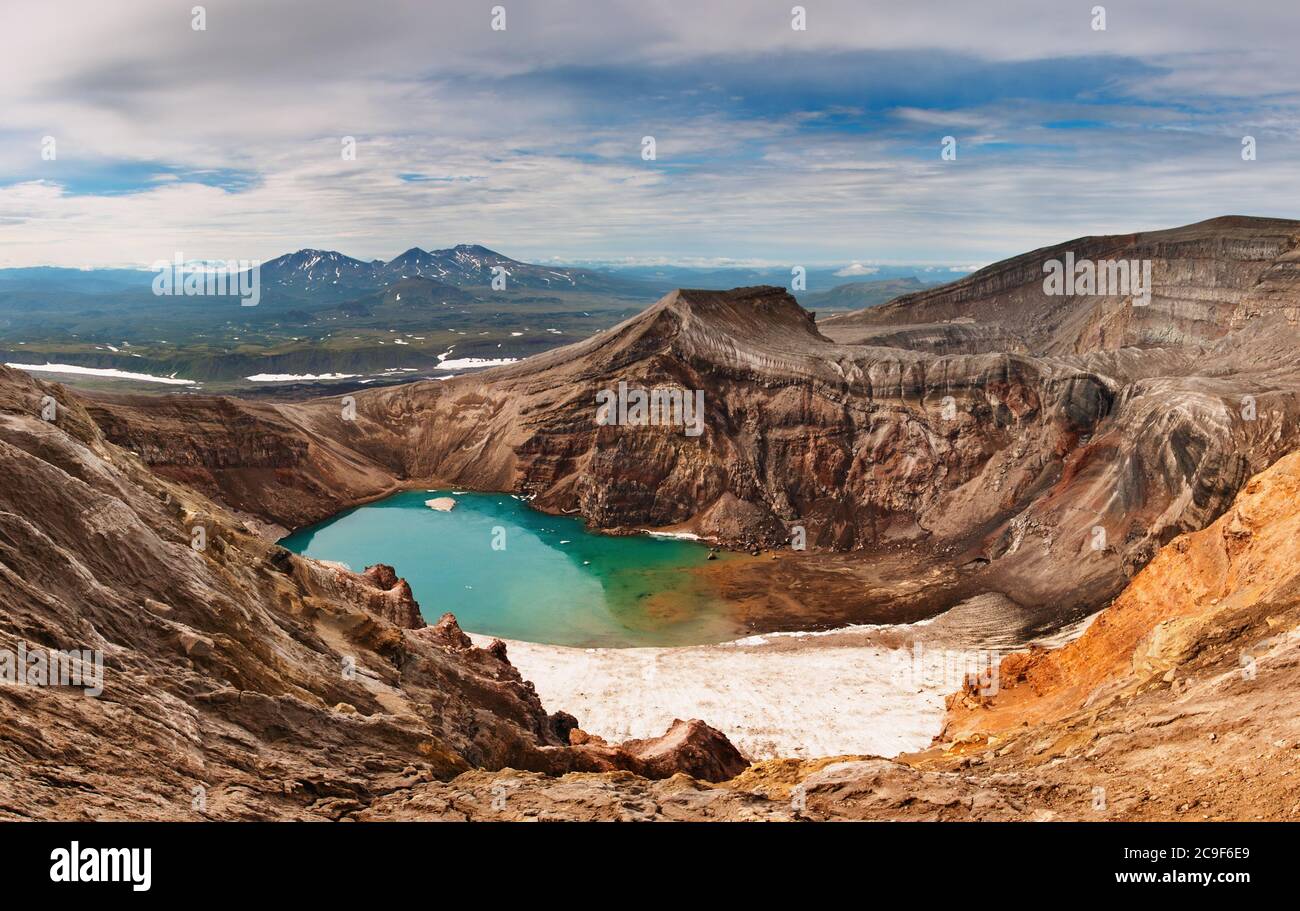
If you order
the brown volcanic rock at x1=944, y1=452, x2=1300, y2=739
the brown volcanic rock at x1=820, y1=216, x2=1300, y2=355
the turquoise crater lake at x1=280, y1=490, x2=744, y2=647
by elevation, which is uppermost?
the brown volcanic rock at x1=820, y1=216, x2=1300, y2=355

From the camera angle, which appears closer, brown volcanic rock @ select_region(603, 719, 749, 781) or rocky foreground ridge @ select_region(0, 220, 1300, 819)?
rocky foreground ridge @ select_region(0, 220, 1300, 819)

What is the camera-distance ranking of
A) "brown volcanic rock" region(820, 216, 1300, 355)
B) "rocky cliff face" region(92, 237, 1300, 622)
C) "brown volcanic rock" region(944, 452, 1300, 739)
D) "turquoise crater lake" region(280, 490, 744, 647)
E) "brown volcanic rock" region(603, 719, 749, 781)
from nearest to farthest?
"brown volcanic rock" region(944, 452, 1300, 739), "brown volcanic rock" region(603, 719, 749, 781), "rocky cliff face" region(92, 237, 1300, 622), "turquoise crater lake" region(280, 490, 744, 647), "brown volcanic rock" region(820, 216, 1300, 355)

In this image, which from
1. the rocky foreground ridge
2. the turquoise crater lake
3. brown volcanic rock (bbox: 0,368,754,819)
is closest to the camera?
brown volcanic rock (bbox: 0,368,754,819)

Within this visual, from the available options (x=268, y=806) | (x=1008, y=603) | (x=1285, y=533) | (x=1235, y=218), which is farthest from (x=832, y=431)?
(x=1235, y=218)

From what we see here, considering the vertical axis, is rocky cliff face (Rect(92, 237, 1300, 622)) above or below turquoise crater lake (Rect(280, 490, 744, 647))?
above

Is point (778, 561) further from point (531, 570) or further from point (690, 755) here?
point (690, 755)

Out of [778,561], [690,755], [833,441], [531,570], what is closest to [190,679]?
[690,755]

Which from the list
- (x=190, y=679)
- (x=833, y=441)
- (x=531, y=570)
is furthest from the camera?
(x=833, y=441)

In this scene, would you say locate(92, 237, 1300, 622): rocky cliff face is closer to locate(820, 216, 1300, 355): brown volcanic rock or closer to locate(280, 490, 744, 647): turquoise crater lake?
locate(820, 216, 1300, 355): brown volcanic rock

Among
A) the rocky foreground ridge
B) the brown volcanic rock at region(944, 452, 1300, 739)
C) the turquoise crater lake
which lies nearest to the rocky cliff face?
the rocky foreground ridge
